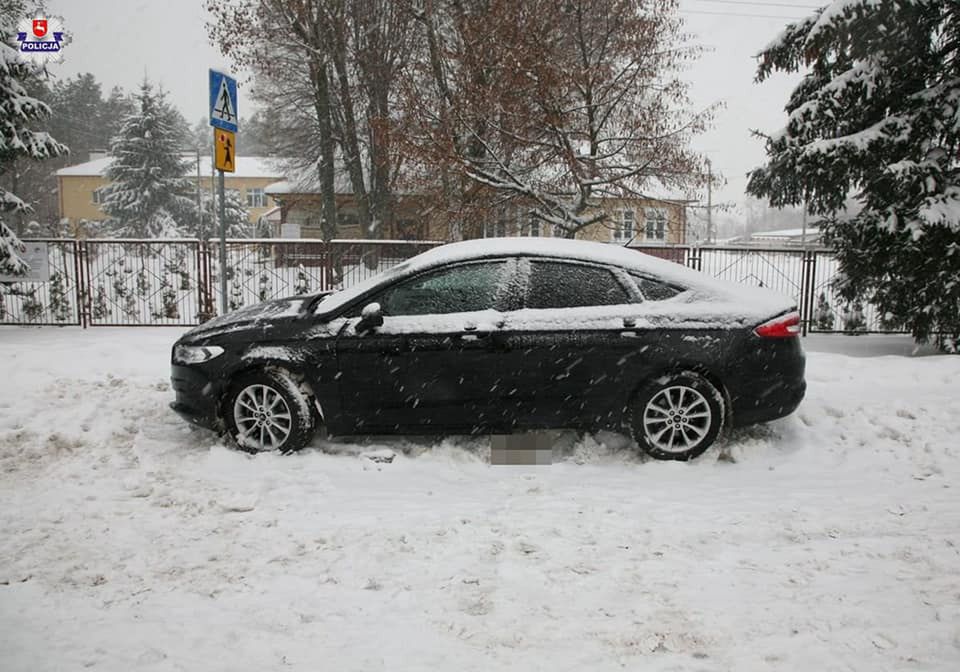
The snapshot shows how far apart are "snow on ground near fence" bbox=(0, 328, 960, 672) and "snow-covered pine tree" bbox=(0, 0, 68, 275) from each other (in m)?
6.06


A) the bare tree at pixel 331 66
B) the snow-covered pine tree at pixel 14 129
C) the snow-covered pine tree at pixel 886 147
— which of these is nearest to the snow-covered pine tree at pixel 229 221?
the bare tree at pixel 331 66

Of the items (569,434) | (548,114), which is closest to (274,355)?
(569,434)

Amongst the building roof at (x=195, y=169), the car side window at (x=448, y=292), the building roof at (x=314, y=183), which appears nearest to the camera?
the car side window at (x=448, y=292)

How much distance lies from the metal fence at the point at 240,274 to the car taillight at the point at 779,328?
243 inches

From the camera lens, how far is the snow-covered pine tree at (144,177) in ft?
142

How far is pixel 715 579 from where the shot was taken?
347 centimetres

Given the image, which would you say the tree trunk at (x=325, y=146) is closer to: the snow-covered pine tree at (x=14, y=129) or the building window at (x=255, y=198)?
the snow-covered pine tree at (x=14, y=129)

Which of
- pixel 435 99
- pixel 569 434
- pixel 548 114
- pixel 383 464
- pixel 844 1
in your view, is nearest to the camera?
pixel 383 464

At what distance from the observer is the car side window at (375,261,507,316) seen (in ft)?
17.5

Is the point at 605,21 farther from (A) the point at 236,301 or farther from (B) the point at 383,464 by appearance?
(B) the point at 383,464

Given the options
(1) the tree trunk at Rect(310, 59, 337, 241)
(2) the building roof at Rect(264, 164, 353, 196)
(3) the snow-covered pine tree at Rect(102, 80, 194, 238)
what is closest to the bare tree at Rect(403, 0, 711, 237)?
(1) the tree trunk at Rect(310, 59, 337, 241)

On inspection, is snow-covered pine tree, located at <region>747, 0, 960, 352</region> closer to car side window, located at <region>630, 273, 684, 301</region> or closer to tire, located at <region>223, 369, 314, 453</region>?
car side window, located at <region>630, 273, 684, 301</region>

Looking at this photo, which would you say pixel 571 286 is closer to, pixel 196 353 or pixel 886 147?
pixel 196 353

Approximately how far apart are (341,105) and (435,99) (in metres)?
15.1
